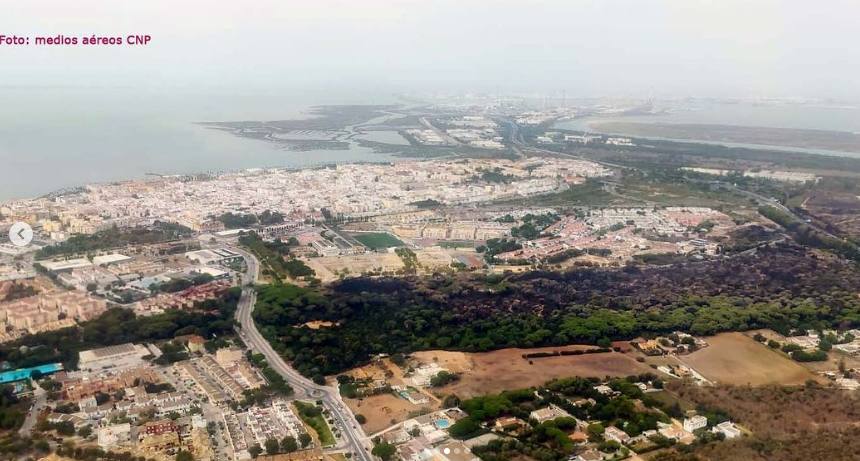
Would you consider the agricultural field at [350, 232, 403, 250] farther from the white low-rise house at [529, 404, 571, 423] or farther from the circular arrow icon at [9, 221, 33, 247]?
the white low-rise house at [529, 404, 571, 423]

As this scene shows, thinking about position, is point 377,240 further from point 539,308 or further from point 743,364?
point 743,364

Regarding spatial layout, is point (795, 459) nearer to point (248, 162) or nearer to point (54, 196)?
point (54, 196)

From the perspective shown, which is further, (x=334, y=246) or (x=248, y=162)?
(x=248, y=162)

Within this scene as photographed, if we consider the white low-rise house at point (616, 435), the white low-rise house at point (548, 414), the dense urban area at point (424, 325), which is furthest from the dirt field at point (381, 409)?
the white low-rise house at point (616, 435)

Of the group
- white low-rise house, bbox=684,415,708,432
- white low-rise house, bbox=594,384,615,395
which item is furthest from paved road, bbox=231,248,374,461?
white low-rise house, bbox=684,415,708,432

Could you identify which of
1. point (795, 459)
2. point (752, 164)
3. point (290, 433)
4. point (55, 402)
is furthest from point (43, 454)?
point (752, 164)

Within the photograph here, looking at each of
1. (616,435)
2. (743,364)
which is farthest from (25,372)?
(743,364)
